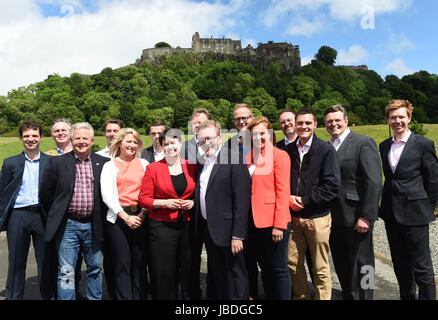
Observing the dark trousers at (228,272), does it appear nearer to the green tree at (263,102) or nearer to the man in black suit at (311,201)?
the man in black suit at (311,201)

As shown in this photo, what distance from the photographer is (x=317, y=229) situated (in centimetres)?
385

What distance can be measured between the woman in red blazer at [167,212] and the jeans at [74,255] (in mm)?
679

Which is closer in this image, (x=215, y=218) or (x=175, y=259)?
(x=215, y=218)

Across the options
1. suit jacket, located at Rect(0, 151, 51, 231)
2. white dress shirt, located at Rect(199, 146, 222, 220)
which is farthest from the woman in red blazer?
suit jacket, located at Rect(0, 151, 51, 231)

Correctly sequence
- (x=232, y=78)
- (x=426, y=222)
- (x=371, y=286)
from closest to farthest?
(x=426, y=222), (x=371, y=286), (x=232, y=78)

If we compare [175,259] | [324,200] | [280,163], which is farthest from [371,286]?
[175,259]

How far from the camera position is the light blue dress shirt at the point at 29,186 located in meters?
4.11

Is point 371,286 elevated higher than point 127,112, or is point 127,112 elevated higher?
point 127,112

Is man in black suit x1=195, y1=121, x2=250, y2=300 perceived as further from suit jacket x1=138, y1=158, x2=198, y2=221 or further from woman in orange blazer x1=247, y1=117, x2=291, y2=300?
suit jacket x1=138, y1=158, x2=198, y2=221

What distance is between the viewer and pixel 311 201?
3811 mm

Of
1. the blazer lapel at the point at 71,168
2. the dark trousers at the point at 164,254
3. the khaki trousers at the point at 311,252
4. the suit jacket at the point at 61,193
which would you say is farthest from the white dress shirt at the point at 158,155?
the khaki trousers at the point at 311,252

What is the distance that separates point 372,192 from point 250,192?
1470 mm

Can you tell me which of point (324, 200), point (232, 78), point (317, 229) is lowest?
point (317, 229)
